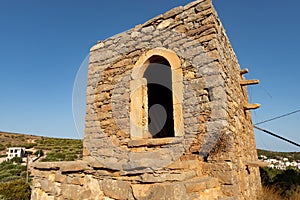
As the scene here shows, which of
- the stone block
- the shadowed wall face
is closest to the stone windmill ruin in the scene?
the stone block

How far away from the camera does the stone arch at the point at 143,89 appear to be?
3.66 meters

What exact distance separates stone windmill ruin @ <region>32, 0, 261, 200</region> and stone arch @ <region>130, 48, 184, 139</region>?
0.05 ft

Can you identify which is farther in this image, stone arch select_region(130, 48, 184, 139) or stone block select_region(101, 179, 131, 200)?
stone arch select_region(130, 48, 184, 139)

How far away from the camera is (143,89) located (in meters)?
4.16

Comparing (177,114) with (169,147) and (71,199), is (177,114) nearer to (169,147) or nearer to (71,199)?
(169,147)

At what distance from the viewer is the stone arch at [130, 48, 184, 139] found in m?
3.66

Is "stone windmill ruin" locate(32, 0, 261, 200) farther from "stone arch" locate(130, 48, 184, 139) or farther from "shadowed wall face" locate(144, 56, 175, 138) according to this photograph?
"shadowed wall face" locate(144, 56, 175, 138)

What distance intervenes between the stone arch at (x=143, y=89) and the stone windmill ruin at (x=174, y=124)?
0.02 metres

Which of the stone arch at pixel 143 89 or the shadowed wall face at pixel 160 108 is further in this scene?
the shadowed wall face at pixel 160 108

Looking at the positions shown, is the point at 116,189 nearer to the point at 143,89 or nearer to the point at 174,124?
the point at 174,124

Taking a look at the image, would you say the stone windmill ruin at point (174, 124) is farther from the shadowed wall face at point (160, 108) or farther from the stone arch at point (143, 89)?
the shadowed wall face at point (160, 108)

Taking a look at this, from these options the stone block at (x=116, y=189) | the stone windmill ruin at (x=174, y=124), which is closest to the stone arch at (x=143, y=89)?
the stone windmill ruin at (x=174, y=124)

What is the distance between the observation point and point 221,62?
345 centimetres

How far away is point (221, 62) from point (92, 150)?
8.79 feet
